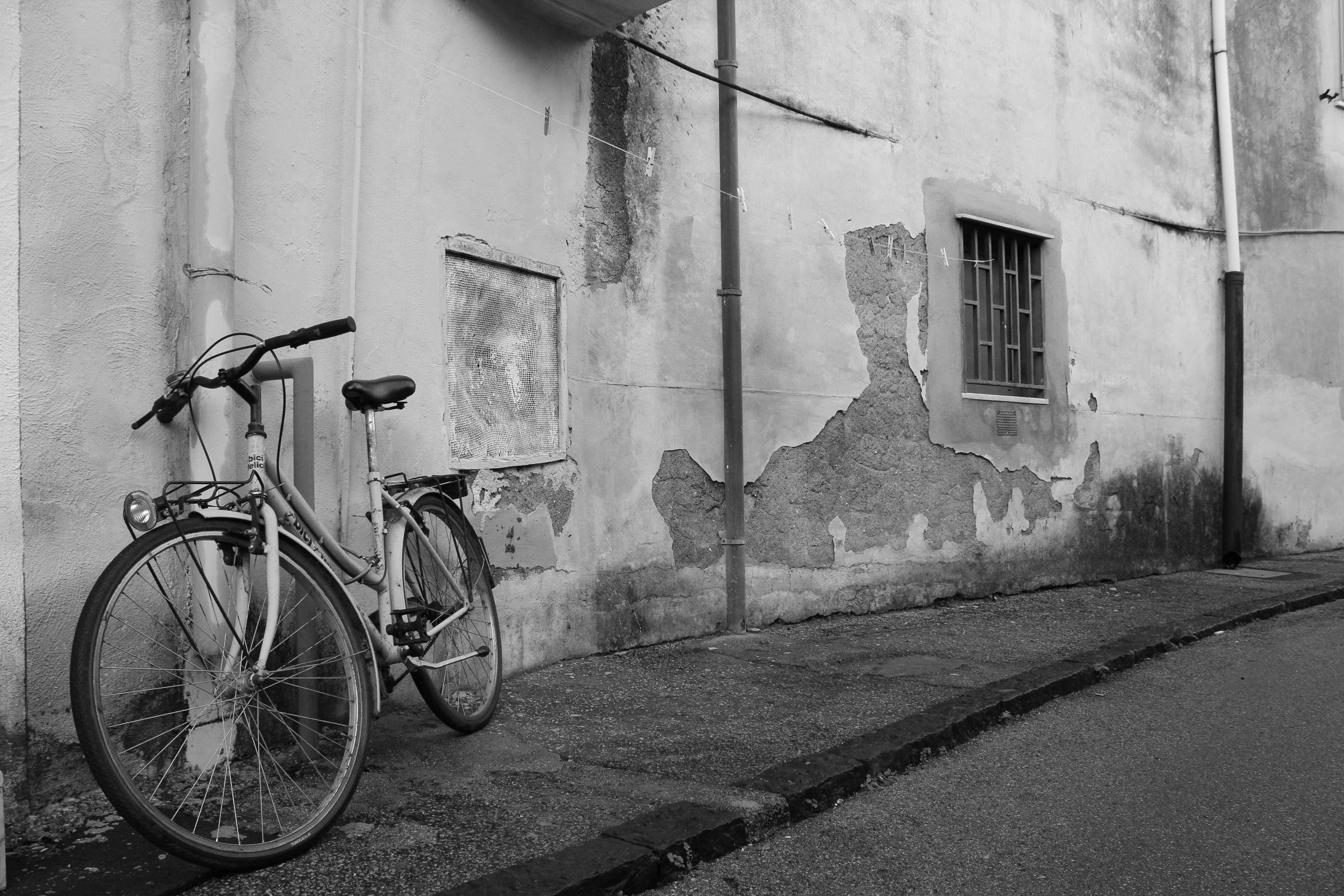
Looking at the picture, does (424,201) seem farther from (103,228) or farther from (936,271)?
(936,271)

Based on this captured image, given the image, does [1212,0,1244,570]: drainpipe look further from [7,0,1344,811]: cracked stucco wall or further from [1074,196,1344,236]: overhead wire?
[1074,196,1344,236]: overhead wire

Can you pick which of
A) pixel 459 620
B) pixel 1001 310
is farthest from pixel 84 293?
pixel 1001 310

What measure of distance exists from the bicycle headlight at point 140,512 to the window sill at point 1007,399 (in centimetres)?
619

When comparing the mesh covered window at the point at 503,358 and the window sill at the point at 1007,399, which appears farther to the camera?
the window sill at the point at 1007,399

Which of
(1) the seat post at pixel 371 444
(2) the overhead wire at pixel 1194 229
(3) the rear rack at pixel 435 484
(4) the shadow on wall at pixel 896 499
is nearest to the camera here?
(1) the seat post at pixel 371 444

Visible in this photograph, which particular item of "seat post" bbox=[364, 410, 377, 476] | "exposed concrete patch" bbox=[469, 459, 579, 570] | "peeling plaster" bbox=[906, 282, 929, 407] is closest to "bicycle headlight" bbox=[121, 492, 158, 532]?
"seat post" bbox=[364, 410, 377, 476]

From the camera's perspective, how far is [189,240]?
3697 millimetres

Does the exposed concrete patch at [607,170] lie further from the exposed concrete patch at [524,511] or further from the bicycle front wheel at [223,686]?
the bicycle front wheel at [223,686]

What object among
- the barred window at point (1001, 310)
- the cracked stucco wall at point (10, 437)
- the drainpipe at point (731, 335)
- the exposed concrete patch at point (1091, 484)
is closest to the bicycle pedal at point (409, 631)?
the cracked stucco wall at point (10, 437)

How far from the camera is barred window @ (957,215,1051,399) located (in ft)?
27.6

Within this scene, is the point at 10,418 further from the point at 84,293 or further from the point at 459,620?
the point at 459,620

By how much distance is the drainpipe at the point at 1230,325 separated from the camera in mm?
10539

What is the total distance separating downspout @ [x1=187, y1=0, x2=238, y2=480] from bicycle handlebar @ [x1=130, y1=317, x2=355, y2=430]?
308mm

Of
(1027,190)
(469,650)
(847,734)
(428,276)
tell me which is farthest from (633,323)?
(1027,190)
